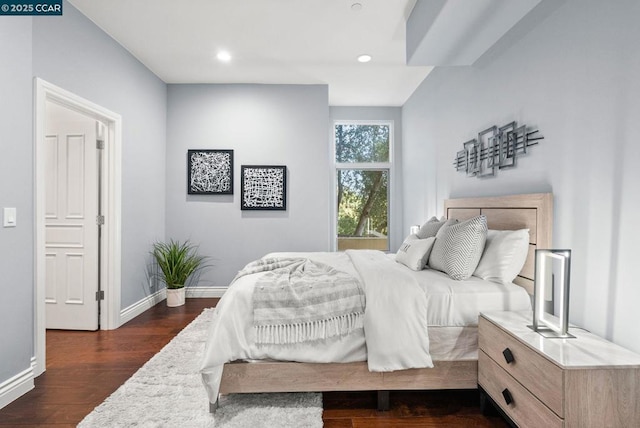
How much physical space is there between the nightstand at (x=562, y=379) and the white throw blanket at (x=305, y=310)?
0.77m

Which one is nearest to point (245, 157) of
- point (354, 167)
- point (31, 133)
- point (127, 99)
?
point (127, 99)

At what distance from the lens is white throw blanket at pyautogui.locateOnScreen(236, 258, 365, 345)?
1.91 m

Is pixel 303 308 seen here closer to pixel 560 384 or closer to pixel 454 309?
pixel 454 309

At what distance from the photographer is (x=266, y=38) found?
3320 millimetres

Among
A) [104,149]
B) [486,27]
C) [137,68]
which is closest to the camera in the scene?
[486,27]

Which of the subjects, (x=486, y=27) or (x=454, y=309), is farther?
(x=486, y=27)

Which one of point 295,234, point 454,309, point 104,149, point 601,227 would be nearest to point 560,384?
point 454,309

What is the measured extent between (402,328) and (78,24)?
352cm

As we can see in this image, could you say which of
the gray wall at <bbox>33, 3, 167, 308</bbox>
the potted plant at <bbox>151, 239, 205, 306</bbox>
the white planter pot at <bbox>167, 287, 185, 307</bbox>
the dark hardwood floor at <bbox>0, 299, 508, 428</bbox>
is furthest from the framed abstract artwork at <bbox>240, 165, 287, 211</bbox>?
the dark hardwood floor at <bbox>0, 299, 508, 428</bbox>

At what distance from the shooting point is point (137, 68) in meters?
3.80

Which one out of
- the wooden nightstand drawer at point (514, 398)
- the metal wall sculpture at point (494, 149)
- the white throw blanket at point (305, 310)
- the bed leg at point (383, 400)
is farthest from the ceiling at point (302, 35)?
the bed leg at point (383, 400)

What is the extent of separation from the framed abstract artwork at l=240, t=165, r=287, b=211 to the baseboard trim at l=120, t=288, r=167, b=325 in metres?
1.51

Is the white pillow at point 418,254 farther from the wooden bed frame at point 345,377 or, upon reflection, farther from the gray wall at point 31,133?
the gray wall at point 31,133

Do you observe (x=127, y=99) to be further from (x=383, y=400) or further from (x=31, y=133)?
(x=383, y=400)
